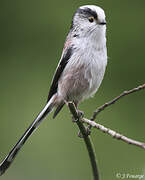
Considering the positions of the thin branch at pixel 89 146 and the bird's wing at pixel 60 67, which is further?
the bird's wing at pixel 60 67

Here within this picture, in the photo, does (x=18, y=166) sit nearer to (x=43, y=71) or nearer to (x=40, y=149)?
(x=40, y=149)

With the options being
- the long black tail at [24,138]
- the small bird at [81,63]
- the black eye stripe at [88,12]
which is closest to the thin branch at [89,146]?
the long black tail at [24,138]

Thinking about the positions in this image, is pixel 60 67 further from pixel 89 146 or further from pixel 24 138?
pixel 89 146

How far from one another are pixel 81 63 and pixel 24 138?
685mm

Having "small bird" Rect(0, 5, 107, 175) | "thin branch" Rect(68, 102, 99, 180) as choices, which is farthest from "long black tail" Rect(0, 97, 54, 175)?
"thin branch" Rect(68, 102, 99, 180)

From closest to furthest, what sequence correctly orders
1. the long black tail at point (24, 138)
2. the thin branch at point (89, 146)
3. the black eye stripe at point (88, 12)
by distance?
the thin branch at point (89, 146) < the long black tail at point (24, 138) < the black eye stripe at point (88, 12)

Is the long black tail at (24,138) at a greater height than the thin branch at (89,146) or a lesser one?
→ lesser

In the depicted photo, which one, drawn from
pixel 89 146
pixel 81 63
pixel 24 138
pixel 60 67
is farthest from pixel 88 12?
pixel 89 146

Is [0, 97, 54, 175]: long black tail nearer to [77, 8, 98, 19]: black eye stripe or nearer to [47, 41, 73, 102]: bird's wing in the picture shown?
[47, 41, 73, 102]: bird's wing

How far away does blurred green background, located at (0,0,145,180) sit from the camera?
129 inches

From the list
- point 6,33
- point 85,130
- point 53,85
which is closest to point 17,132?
point 53,85

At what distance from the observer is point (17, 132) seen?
136 inches

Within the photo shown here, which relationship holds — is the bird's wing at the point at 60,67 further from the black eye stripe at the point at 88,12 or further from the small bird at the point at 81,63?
the black eye stripe at the point at 88,12

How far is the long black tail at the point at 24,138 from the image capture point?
269 centimetres
